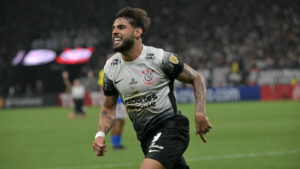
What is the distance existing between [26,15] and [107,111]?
3984 cm

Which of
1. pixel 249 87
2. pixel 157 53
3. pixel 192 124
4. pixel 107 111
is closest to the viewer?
pixel 157 53

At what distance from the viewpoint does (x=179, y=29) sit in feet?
143

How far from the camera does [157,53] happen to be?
5270 millimetres

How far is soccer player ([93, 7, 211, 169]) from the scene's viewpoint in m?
5.15

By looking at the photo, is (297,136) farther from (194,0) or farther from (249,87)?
(194,0)

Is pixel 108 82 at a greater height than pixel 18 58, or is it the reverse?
pixel 108 82

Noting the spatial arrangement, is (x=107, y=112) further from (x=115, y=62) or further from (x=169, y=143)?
(x=169, y=143)

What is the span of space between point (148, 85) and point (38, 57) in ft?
117

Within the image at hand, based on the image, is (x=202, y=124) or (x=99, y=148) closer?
(x=202, y=124)

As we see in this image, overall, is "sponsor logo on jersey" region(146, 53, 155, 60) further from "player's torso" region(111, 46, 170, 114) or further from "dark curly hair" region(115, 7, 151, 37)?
"dark curly hair" region(115, 7, 151, 37)

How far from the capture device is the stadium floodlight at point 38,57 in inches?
1548

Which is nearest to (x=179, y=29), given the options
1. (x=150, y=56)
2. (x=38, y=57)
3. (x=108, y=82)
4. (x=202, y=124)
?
(x=38, y=57)

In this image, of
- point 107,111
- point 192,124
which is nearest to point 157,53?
point 107,111

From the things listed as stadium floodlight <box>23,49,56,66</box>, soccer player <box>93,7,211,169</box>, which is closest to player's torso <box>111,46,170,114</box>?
soccer player <box>93,7,211,169</box>
